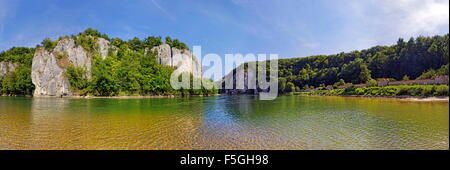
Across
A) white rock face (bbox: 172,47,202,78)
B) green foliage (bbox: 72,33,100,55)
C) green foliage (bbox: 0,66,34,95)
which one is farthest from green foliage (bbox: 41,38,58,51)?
white rock face (bbox: 172,47,202,78)

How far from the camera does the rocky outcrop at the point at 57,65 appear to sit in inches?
2844

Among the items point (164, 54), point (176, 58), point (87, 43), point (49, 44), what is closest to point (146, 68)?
point (164, 54)

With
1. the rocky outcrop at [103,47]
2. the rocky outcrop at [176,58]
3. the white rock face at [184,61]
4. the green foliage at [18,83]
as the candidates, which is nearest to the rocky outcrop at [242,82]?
the white rock face at [184,61]

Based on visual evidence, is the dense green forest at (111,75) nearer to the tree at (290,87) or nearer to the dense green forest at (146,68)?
the dense green forest at (146,68)

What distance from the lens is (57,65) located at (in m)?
74.4

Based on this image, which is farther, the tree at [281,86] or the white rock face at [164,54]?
the tree at [281,86]

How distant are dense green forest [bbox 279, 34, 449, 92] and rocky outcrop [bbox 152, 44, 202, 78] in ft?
178

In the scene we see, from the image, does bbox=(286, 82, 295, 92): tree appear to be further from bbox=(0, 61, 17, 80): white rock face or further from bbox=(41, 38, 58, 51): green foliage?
bbox=(0, 61, 17, 80): white rock face

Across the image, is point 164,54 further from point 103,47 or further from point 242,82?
point 242,82

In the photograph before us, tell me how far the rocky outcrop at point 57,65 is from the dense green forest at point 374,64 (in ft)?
318

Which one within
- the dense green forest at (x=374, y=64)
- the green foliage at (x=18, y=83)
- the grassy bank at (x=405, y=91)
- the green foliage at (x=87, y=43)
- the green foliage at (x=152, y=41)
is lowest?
the grassy bank at (x=405, y=91)

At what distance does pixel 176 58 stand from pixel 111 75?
111ft

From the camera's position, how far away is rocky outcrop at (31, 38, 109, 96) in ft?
237
